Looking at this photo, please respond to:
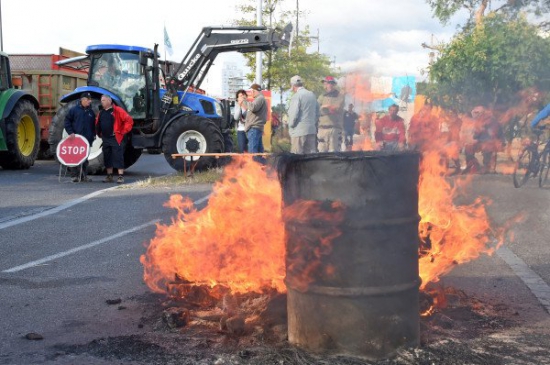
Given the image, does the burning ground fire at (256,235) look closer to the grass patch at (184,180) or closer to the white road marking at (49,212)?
the white road marking at (49,212)

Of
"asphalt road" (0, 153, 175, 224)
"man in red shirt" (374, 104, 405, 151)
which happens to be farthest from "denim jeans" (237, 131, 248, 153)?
"man in red shirt" (374, 104, 405, 151)

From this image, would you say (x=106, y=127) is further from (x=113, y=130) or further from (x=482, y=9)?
(x=482, y=9)

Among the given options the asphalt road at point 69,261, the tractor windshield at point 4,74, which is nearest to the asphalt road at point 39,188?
the asphalt road at point 69,261

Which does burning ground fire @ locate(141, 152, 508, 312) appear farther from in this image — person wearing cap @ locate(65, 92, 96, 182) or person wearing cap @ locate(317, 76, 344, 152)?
person wearing cap @ locate(65, 92, 96, 182)

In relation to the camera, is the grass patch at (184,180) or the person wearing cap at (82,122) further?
the person wearing cap at (82,122)

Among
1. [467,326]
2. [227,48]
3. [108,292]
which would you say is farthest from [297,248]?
[227,48]

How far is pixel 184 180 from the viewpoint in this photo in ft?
53.3

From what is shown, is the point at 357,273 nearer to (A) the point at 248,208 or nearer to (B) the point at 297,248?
(B) the point at 297,248

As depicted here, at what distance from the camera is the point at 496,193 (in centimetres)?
1446

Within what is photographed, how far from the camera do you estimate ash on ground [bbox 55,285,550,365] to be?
4.33 m

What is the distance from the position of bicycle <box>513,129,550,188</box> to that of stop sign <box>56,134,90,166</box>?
30.0 ft

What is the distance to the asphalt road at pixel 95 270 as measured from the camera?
5113 mm

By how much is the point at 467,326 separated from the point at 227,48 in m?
15.5

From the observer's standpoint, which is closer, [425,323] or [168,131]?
[425,323]
